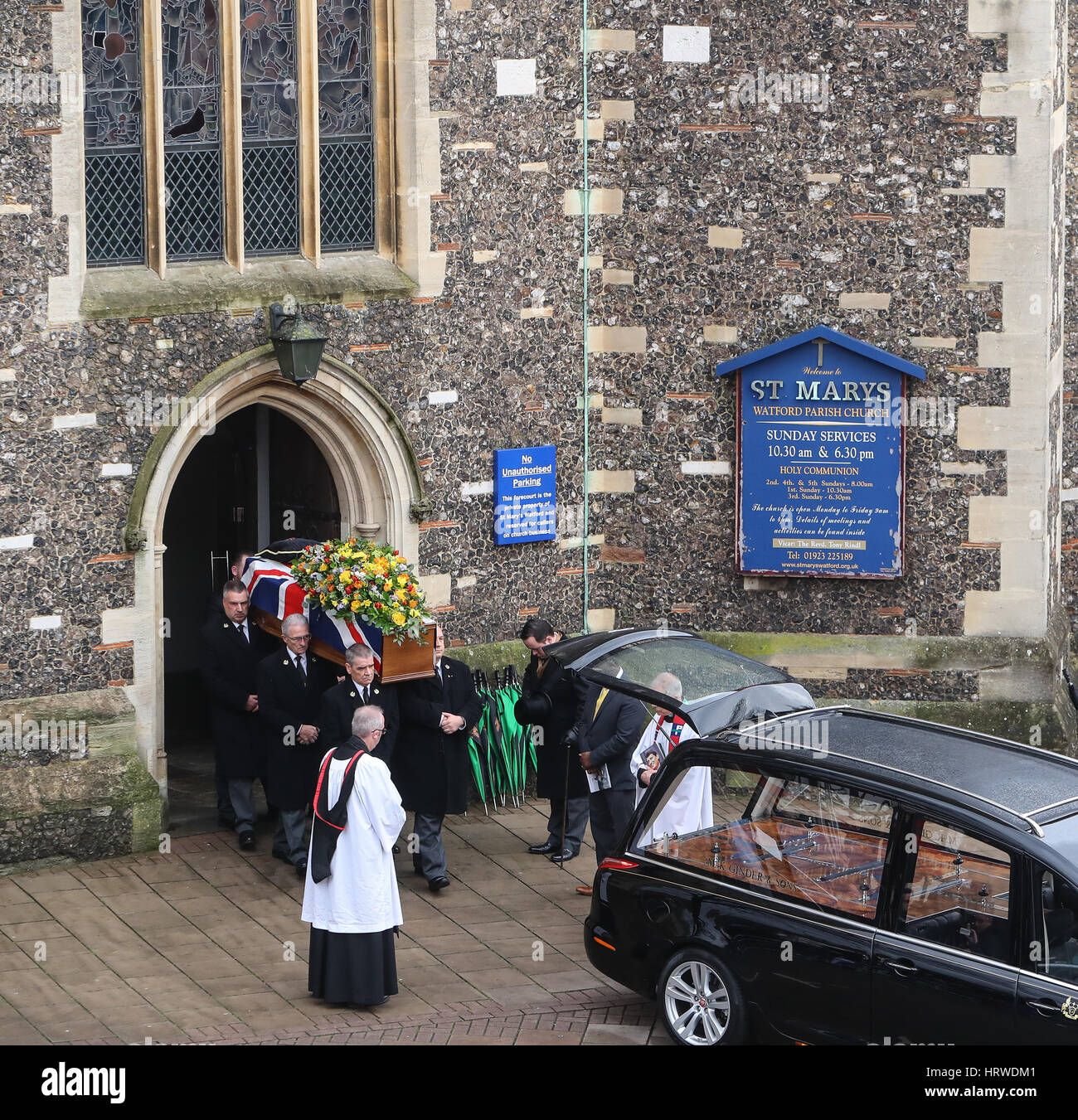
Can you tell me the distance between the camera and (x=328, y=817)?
927 centimetres

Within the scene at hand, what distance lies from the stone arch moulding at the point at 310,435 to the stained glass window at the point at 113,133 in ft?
3.47

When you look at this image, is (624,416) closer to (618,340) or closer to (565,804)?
(618,340)

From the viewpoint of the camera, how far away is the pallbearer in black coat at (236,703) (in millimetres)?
11836

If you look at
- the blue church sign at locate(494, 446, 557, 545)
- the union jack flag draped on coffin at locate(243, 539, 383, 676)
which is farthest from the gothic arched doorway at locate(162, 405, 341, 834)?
the blue church sign at locate(494, 446, 557, 545)

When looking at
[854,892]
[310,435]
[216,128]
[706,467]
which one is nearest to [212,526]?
[310,435]

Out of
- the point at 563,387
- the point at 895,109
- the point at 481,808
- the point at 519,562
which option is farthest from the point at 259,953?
the point at 895,109

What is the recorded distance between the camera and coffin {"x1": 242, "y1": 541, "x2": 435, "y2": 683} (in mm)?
11148

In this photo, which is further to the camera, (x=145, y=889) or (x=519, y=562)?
(x=519, y=562)

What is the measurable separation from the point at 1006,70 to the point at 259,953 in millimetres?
8026

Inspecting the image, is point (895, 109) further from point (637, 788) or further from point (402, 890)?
point (402, 890)

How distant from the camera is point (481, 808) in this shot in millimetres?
13062

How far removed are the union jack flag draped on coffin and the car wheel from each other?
310 cm

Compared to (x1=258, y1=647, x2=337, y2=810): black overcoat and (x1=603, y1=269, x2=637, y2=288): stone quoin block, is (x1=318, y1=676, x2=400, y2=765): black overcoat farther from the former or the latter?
(x1=603, y1=269, x2=637, y2=288): stone quoin block

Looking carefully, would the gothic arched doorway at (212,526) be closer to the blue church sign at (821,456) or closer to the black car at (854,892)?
the blue church sign at (821,456)
